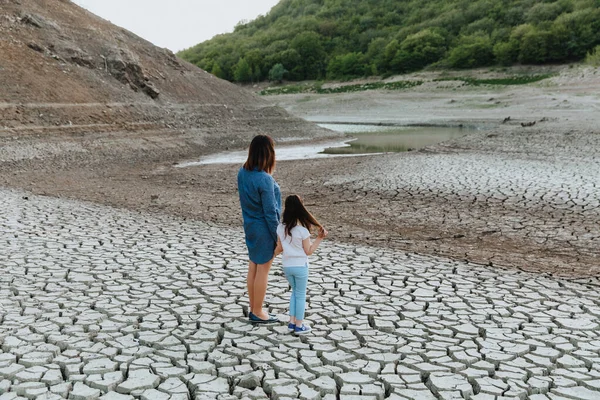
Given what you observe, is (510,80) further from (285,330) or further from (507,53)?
(285,330)

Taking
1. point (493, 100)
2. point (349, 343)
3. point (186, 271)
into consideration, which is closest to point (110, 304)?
point (186, 271)

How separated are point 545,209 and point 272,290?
6.39 meters

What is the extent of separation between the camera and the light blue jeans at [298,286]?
4.78 m

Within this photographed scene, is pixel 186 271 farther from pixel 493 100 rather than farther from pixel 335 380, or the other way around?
pixel 493 100

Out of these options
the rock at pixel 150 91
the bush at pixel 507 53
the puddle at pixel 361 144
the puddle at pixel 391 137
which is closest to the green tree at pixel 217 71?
the bush at pixel 507 53

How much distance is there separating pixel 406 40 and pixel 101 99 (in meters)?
53.6

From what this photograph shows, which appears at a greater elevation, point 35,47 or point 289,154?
point 35,47

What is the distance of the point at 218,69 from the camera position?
88375 millimetres

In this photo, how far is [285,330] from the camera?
5.09 meters

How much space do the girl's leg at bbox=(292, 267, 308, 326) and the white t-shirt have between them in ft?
0.19

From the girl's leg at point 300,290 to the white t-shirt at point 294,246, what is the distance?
0.06 m

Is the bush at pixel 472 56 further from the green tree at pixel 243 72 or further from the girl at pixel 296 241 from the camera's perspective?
the girl at pixel 296 241

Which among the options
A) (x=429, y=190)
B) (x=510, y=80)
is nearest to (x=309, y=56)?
(x=510, y=80)

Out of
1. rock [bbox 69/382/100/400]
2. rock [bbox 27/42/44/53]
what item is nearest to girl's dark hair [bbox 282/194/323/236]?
rock [bbox 69/382/100/400]
